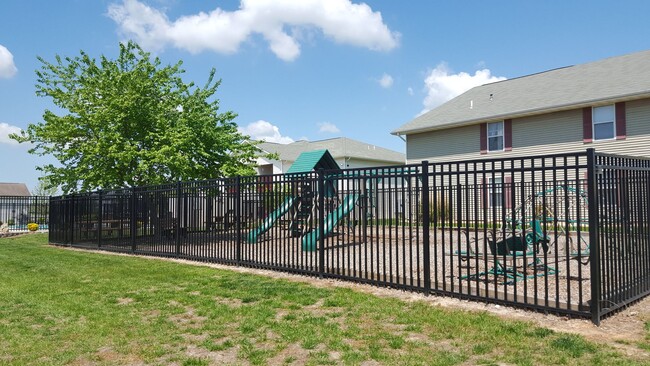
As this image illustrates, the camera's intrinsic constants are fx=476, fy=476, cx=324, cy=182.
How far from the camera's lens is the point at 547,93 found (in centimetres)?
2123

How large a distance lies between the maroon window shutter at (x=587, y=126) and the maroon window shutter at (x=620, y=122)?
964 mm

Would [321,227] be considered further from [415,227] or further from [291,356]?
[415,227]

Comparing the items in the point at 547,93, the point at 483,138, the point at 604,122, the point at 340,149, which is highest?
the point at 547,93

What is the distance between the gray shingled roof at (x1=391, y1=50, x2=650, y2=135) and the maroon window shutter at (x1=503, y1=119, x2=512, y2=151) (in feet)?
1.69

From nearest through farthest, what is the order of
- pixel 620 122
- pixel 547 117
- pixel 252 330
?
pixel 252 330 → pixel 620 122 → pixel 547 117

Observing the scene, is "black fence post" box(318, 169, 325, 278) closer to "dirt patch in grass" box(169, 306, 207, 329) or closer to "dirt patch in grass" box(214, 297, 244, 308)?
"dirt patch in grass" box(214, 297, 244, 308)

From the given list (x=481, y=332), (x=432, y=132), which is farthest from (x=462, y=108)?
(x=481, y=332)

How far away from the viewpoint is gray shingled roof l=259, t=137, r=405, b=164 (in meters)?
38.8

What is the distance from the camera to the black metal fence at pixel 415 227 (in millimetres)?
5902

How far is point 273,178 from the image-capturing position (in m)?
10.1

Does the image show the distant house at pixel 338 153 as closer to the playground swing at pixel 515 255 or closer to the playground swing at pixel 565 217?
the playground swing at pixel 565 217

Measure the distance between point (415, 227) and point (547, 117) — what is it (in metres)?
11.4

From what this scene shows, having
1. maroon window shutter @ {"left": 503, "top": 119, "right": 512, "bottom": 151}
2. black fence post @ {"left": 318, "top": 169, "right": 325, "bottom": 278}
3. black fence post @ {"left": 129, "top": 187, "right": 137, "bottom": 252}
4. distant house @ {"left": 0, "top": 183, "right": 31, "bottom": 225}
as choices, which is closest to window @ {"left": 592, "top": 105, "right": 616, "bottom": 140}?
maroon window shutter @ {"left": 503, "top": 119, "right": 512, "bottom": 151}

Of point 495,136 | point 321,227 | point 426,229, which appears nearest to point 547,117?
point 495,136
